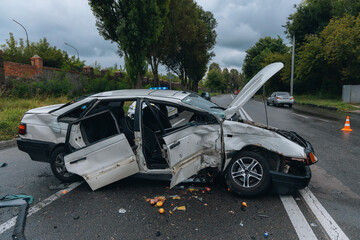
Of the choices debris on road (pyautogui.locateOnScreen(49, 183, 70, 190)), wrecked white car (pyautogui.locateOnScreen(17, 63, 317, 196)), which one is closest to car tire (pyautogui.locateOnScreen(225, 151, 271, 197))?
wrecked white car (pyautogui.locateOnScreen(17, 63, 317, 196))

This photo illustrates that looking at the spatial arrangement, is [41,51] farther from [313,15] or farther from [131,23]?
[313,15]

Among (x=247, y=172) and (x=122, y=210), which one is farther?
Result: (x=247, y=172)

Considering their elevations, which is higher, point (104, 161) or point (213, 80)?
point (213, 80)

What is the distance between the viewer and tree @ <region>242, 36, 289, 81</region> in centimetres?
5238

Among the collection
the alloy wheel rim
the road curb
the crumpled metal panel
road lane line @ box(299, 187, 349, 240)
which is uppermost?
the crumpled metal panel

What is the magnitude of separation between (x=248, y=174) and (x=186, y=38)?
89.7ft

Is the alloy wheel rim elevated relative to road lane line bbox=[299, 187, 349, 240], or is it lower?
elevated

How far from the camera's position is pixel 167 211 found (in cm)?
318

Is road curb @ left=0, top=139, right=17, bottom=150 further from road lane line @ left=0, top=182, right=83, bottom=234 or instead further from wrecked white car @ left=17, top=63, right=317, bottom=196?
road lane line @ left=0, top=182, right=83, bottom=234

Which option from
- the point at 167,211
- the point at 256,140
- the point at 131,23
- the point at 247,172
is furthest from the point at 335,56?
the point at 167,211

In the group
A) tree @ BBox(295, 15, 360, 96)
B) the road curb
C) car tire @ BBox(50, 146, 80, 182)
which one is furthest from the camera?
tree @ BBox(295, 15, 360, 96)

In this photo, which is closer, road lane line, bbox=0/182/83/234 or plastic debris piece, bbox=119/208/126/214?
road lane line, bbox=0/182/83/234

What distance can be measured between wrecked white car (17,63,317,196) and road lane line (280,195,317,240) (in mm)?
169

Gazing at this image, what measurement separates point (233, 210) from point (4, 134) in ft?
26.0
